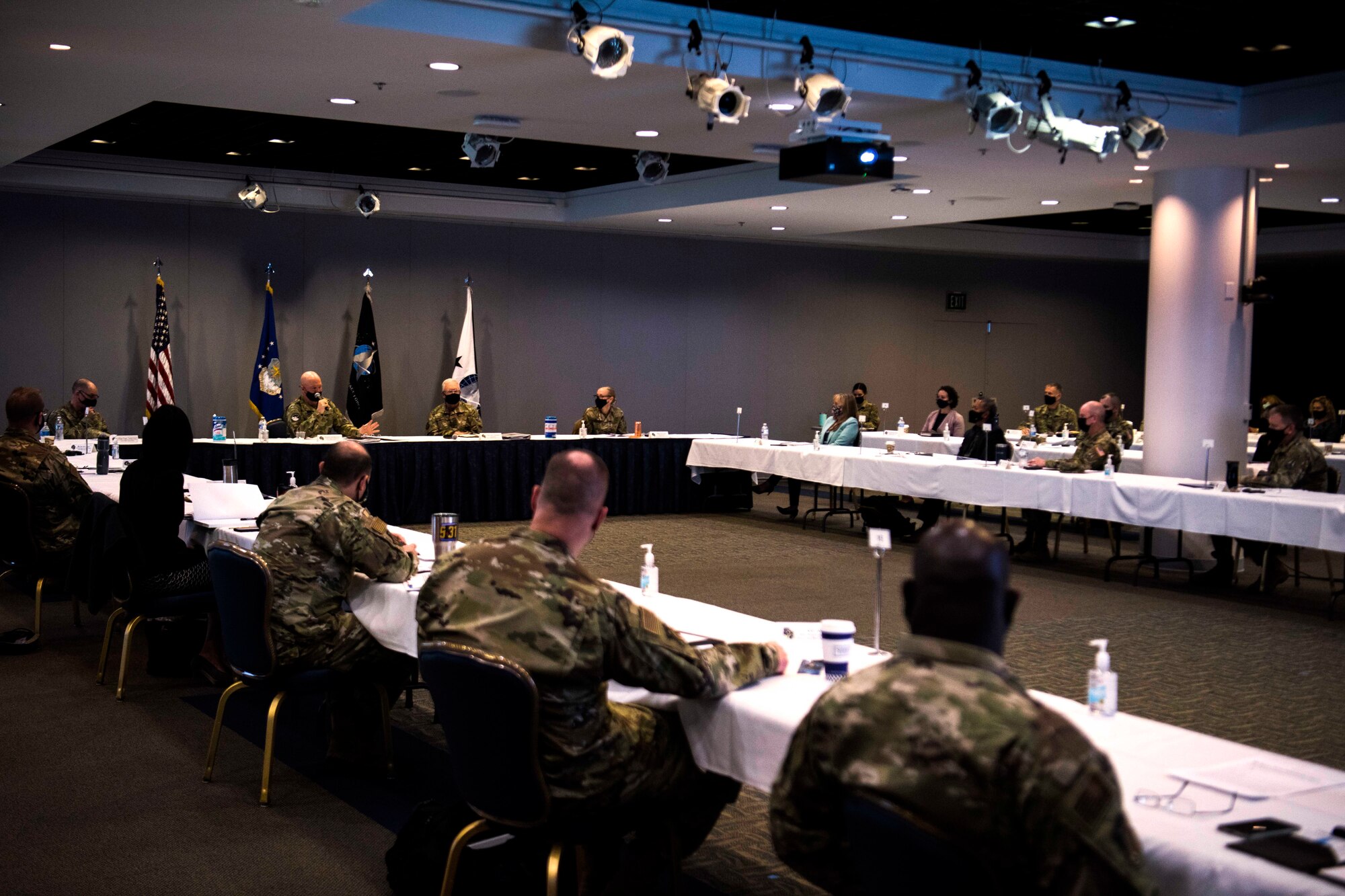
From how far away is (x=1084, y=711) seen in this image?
2.73m

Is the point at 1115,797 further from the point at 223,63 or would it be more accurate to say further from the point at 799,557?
the point at 799,557

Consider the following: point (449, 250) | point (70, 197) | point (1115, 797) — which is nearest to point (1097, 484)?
point (1115, 797)

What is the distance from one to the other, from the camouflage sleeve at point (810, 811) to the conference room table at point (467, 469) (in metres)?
8.00

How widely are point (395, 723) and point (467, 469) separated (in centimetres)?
595

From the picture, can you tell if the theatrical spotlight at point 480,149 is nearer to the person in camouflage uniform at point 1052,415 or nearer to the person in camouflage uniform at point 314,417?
the person in camouflage uniform at point 314,417

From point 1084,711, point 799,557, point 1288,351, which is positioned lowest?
point 799,557

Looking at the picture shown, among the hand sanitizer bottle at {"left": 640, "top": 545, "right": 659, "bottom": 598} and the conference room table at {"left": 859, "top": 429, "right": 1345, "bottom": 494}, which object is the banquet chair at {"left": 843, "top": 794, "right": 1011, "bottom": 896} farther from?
the conference room table at {"left": 859, "top": 429, "right": 1345, "bottom": 494}

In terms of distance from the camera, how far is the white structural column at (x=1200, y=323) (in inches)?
354

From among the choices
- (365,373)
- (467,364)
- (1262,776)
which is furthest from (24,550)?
(467,364)

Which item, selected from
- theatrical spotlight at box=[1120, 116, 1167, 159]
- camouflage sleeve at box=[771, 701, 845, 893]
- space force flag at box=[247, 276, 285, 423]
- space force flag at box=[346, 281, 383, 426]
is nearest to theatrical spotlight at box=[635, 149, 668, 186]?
theatrical spotlight at box=[1120, 116, 1167, 159]

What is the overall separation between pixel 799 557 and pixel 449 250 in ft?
21.3

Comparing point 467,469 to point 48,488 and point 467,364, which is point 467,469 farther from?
point 48,488

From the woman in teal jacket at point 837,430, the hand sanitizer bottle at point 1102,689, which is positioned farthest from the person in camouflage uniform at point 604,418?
the hand sanitizer bottle at point 1102,689

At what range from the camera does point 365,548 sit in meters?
3.92
